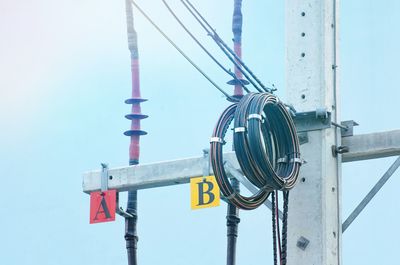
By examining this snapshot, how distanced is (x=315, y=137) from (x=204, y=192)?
0.99 m

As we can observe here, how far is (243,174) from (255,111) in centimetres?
62

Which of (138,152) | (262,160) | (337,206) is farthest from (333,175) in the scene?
(138,152)

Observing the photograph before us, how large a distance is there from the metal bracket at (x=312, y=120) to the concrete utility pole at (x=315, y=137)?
0.05 m

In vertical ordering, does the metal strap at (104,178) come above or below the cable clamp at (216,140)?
below

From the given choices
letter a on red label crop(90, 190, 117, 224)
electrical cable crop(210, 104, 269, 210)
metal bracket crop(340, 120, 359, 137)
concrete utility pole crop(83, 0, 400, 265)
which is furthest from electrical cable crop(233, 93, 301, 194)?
letter a on red label crop(90, 190, 117, 224)

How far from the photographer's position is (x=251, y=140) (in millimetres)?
8812

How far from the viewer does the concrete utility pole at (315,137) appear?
30.9 ft

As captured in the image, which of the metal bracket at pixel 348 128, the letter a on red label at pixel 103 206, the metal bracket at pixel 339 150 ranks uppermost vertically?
the metal bracket at pixel 348 128

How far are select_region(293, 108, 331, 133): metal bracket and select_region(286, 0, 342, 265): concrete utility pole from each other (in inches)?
2.0

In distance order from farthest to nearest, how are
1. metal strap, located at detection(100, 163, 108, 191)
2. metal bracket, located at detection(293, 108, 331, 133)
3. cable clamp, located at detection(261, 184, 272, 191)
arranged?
metal strap, located at detection(100, 163, 108, 191)
metal bracket, located at detection(293, 108, 331, 133)
cable clamp, located at detection(261, 184, 272, 191)

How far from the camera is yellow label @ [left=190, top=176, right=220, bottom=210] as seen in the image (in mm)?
9805

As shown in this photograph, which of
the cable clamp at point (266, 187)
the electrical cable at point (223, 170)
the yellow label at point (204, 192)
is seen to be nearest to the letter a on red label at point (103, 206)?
the yellow label at point (204, 192)

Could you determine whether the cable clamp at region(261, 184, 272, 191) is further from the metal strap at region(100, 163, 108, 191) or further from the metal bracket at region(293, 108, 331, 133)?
the metal strap at region(100, 163, 108, 191)

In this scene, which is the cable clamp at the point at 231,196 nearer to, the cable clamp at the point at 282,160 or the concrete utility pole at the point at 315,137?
the cable clamp at the point at 282,160
